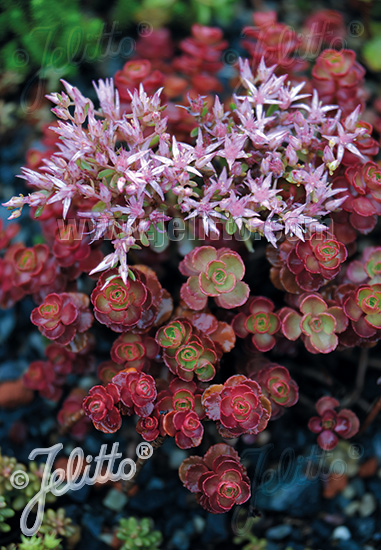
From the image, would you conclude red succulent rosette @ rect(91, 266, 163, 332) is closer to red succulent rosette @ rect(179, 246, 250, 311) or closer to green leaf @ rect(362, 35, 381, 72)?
red succulent rosette @ rect(179, 246, 250, 311)

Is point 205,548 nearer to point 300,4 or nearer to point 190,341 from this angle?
point 190,341

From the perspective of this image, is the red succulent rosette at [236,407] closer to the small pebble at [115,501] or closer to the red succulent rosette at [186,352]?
the red succulent rosette at [186,352]

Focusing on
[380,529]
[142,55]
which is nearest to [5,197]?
[142,55]

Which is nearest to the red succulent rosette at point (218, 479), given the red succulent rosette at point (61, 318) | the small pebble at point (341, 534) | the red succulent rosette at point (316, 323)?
the red succulent rosette at point (316, 323)

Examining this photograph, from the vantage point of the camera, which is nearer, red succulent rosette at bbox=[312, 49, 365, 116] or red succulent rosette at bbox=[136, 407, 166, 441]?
red succulent rosette at bbox=[136, 407, 166, 441]

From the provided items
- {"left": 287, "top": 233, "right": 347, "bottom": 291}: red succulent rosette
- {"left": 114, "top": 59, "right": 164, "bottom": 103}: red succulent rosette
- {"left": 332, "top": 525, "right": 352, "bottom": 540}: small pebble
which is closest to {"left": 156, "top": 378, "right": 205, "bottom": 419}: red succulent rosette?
{"left": 287, "top": 233, "right": 347, "bottom": 291}: red succulent rosette

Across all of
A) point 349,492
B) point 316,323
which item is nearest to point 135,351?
point 316,323
